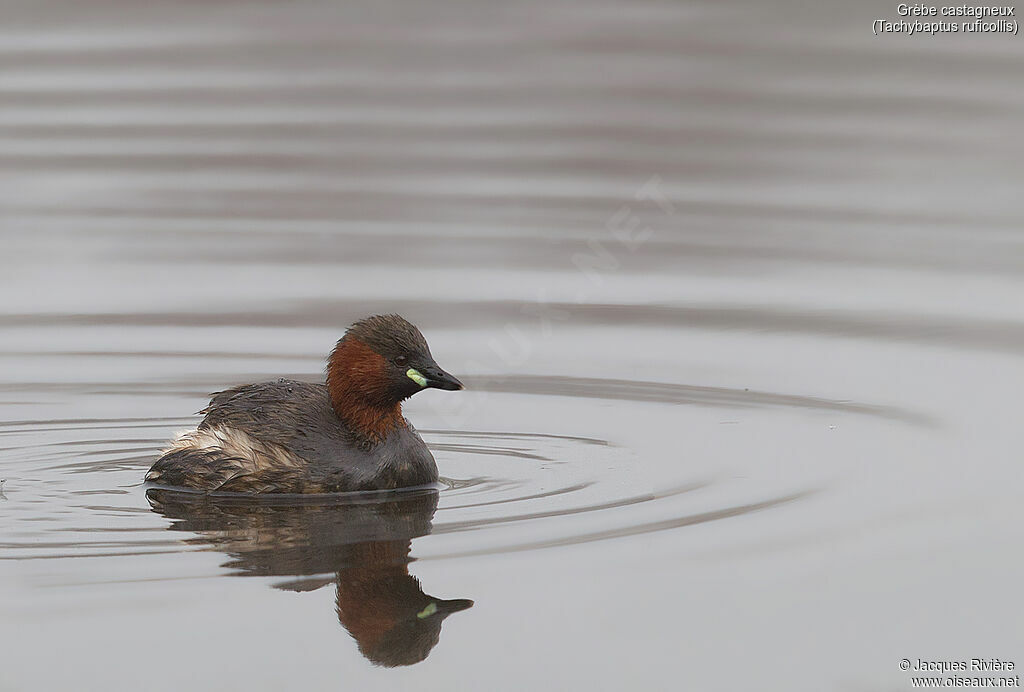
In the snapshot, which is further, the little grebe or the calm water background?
the little grebe

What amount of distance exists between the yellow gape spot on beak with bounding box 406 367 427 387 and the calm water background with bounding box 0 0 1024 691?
484mm

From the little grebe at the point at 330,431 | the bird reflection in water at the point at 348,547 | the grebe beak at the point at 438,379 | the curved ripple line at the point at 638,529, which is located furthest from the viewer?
the grebe beak at the point at 438,379

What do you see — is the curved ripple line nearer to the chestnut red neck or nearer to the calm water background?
the calm water background

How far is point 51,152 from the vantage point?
16.2 metres

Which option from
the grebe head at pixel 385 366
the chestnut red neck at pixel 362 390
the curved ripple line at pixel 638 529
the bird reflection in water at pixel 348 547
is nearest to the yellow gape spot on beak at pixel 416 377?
the grebe head at pixel 385 366

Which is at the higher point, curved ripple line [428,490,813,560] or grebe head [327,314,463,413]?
grebe head [327,314,463,413]

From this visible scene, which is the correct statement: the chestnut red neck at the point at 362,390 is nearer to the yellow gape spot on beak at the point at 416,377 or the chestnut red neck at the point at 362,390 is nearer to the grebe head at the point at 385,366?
the grebe head at the point at 385,366

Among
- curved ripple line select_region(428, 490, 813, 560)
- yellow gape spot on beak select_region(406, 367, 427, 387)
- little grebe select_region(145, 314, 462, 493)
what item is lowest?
curved ripple line select_region(428, 490, 813, 560)

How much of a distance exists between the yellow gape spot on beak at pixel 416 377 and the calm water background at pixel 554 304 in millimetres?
484

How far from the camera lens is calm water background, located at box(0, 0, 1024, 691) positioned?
296 inches

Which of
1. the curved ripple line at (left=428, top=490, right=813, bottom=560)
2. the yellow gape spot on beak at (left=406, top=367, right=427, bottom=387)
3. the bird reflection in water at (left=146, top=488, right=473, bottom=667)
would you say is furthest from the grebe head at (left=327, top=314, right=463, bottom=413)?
the curved ripple line at (left=428, top=490, right=813, bottom=560)

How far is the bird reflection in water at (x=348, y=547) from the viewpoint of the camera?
7238 mm

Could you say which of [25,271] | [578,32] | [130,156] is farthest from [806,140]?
[25,271]

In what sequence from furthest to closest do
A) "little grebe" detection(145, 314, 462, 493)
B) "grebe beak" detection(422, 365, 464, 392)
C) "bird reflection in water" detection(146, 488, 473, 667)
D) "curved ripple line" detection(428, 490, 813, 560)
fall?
1. "grebe beak" detection(422, 365, 464, 392)
2. "little grebe" detection(145, 314, 462, 493)
3. "curved ripple line" detection(428, 490, 813, 560)
4. "bird reflection in water" detection(146, 488, 473, 667)
